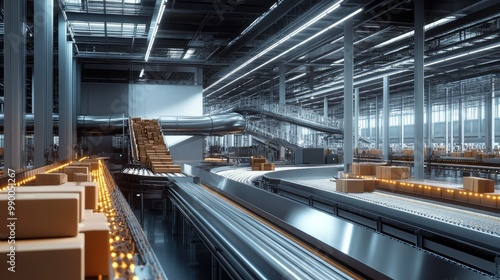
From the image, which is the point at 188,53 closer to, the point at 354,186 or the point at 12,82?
the point at 12,82

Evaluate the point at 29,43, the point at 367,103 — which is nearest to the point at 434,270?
the point at 29,43

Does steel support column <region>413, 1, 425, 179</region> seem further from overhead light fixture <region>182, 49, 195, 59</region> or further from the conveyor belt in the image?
overhead light fixture <region>182, 49, 195, 59</region>

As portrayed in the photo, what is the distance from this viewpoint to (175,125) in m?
17.8

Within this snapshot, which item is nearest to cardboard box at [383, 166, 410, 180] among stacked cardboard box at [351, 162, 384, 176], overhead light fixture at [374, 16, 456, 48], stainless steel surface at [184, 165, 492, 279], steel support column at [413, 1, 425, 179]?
stacked cardboard box at [351, 162, 384, 176]

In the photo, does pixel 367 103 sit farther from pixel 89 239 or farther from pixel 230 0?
pixel 89 239

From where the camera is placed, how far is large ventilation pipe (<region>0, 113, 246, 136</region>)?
1778cm

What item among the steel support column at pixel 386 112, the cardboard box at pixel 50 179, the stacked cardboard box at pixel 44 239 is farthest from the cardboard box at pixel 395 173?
the steel support column at pixel 386 112

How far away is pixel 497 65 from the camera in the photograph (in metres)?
19.8

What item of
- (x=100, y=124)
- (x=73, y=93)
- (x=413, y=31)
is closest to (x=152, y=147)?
(x=100, y=124)

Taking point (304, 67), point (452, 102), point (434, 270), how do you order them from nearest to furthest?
point (434, 270), point (304, 67), point (452, 102)

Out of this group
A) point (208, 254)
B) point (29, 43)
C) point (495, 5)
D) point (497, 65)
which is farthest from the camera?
point (497, 65)

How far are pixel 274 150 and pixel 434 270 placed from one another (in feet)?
71.3

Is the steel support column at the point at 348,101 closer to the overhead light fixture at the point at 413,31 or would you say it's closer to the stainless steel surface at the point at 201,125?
the overhead light fixture at the point at 413,31

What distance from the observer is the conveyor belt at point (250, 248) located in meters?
3.73
